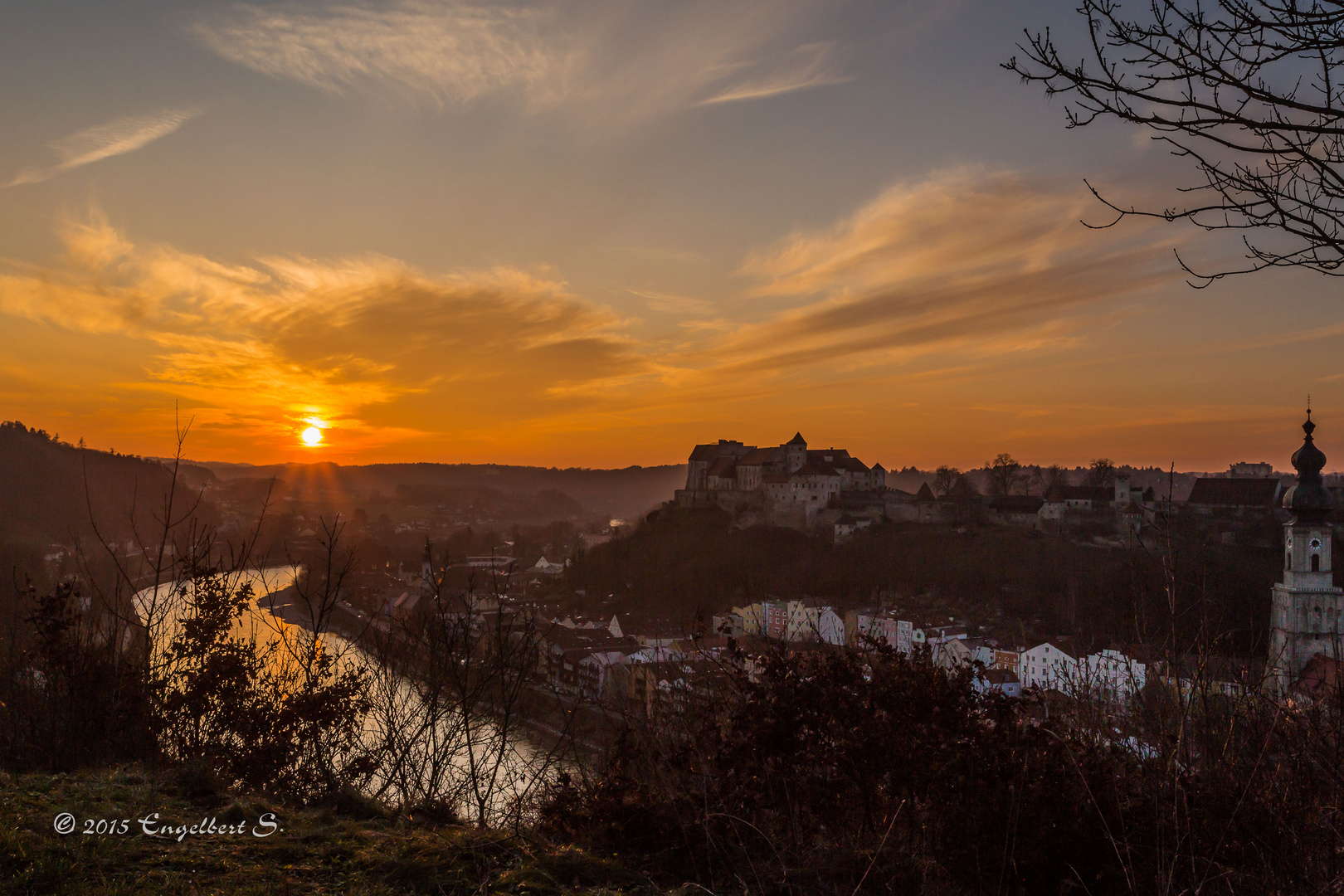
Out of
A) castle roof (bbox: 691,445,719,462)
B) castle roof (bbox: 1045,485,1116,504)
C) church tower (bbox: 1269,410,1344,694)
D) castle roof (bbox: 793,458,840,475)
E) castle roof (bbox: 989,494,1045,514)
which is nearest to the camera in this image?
church tower (bbox: 1269,410,1344,694)

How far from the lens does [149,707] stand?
14.7ft

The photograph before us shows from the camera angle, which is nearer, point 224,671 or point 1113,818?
point 1113,818

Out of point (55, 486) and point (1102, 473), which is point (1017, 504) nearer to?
point (1102, 473)

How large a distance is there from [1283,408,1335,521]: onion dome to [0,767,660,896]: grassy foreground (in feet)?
87.3

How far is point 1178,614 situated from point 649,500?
398ft

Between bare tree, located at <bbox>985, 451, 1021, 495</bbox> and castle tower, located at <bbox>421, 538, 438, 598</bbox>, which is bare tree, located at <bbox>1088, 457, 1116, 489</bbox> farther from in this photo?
castle tower, located at <bbox>421, 538, 438, 598</bbox>

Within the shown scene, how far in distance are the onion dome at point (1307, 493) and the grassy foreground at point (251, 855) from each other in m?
26.6

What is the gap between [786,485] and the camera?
185 ft

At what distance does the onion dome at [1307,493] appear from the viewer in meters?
22.3

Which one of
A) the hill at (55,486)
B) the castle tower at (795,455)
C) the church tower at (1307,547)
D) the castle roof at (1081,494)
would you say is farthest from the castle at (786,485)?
the hill at (55,486)

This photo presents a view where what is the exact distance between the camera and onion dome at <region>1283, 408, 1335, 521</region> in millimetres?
22281

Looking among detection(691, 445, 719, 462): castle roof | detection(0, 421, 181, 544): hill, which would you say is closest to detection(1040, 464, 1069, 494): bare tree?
detection(691, 445, 719, 462): castle roof

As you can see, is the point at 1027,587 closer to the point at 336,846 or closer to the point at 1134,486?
the point at 1134,486

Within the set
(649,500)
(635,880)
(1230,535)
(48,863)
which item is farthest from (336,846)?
(649,500)
